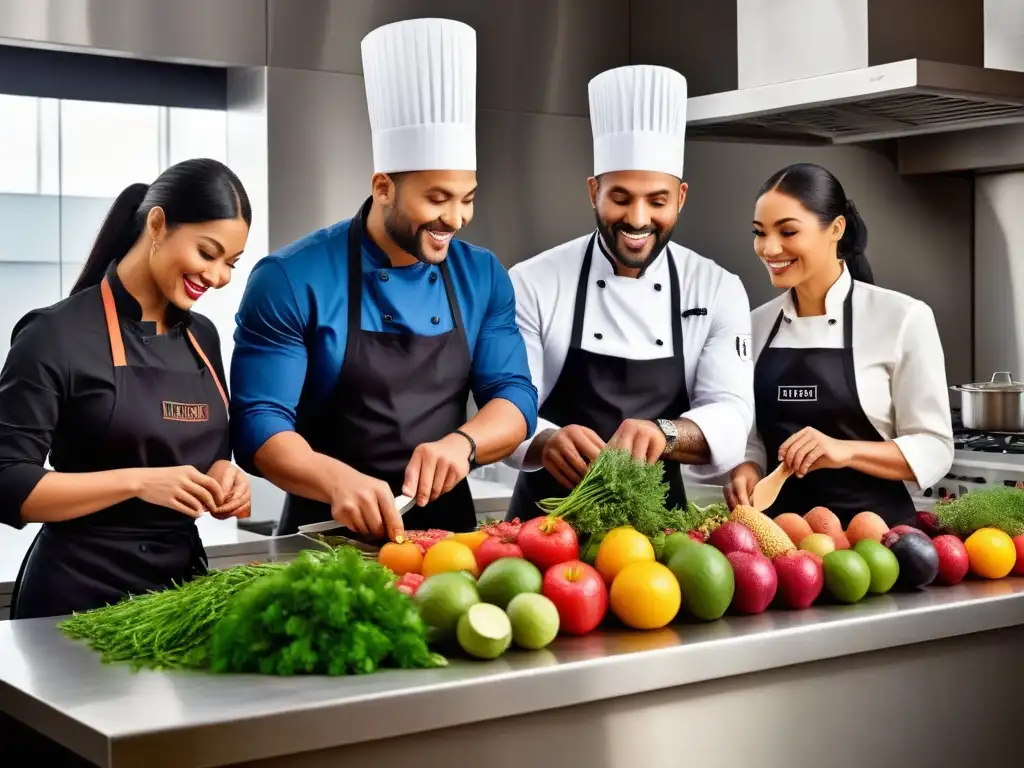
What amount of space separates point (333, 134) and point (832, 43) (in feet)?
4.51

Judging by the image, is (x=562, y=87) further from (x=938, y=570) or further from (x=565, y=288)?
(x=938, y=570)

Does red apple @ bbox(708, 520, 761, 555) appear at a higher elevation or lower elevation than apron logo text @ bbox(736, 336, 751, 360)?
lower

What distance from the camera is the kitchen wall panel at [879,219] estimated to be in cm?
436

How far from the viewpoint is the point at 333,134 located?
3.66 m

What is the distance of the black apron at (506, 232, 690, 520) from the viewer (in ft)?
8.86

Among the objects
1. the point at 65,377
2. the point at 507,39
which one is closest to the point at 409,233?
the point at 65,377

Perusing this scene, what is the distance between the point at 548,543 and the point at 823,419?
1.27 metres

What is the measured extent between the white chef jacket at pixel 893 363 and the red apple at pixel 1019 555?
63 centimetres

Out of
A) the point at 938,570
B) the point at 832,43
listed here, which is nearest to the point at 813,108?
the point at 832,43

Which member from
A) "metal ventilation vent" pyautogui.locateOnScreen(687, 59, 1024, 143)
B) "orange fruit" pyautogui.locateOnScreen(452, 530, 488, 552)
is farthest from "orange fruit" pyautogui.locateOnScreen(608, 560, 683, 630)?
"metal ventilation vent" pyautogui.locateOnScreen(687, 59, 1024, 143)

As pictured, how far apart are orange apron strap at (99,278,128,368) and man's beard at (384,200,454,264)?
0.49m

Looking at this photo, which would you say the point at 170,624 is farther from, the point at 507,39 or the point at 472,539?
the point at 507,39

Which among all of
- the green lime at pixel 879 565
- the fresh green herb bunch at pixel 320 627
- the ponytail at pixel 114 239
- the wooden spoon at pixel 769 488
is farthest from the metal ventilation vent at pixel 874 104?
the fresh green herb bunch at pixel 320 627

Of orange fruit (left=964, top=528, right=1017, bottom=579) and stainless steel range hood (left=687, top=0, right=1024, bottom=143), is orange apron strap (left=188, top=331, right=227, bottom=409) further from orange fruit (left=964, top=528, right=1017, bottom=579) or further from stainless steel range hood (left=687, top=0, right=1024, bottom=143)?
stainless steel range hood (left=687, top=0, right=1024, bottom=143)
